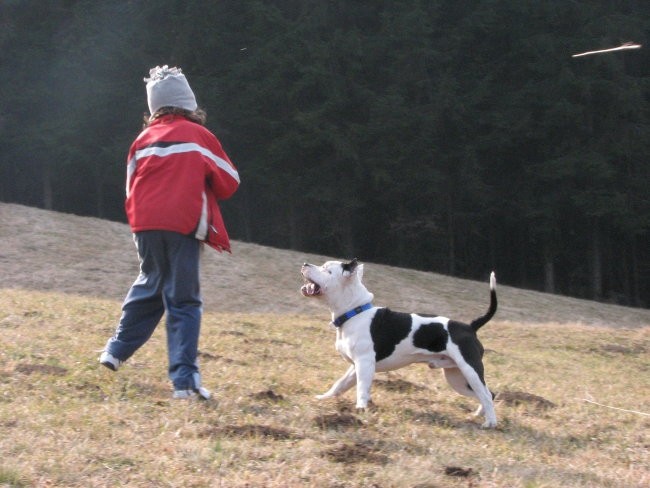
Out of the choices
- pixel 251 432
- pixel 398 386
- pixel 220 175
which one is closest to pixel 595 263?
pixel 398 386

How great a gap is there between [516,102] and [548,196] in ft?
10.8

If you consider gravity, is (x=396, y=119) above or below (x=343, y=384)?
above

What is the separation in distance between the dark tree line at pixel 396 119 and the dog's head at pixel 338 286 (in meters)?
24.0

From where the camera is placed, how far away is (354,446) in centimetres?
541

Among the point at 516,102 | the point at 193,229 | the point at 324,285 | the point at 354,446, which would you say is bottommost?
the point at 354,446

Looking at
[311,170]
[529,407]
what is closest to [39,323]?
[529,407]

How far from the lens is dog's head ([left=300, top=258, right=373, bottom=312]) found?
693 cm

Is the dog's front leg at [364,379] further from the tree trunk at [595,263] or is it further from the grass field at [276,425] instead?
the tree trunk at [595,263]

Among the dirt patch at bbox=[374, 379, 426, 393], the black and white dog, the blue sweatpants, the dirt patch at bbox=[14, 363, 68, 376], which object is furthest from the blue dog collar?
the dirt patch at bbox=[14, 363, 68, 376]

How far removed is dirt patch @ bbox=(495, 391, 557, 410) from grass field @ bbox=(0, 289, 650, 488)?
0.02 metres

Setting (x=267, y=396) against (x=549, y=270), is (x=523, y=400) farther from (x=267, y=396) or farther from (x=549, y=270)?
(x=549, y=270)

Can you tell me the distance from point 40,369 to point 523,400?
12.5ft

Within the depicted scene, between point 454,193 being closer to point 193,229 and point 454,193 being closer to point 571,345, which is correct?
point 571,345

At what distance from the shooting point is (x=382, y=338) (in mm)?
6805
